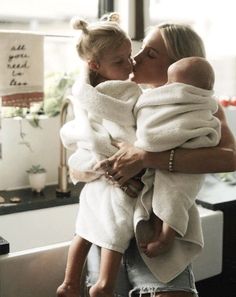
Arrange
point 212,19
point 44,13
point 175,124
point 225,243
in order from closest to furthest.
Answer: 1. point 175,124
2. point 225,243
3. point 44,13
4. point 212,19

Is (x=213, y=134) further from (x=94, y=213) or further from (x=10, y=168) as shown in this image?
(x=10, y=168)

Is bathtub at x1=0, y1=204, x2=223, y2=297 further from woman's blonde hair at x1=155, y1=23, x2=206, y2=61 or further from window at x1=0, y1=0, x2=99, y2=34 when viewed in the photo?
window at x1=0, y1=0, x2=99, y2=34

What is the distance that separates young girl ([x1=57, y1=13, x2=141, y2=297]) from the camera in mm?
1166

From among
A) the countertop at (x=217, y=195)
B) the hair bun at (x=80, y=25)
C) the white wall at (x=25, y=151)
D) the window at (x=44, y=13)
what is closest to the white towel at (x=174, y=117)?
the hair bun at (x=80, y=25)

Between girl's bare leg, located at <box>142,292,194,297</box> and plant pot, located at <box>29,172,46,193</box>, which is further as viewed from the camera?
plant pot, located at <box>29,172,46,193</box>

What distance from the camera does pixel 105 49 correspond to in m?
1.21

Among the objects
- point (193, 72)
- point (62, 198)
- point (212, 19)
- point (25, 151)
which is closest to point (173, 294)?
point (193, 72)

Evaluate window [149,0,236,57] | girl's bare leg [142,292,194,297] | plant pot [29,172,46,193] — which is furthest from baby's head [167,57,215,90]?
window [149,0,236,57]

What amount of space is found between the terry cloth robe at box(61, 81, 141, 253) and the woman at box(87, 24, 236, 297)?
0.04m

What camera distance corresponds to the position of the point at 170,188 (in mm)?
1159

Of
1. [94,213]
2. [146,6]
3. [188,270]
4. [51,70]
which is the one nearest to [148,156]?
[94,213]

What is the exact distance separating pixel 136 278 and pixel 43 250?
265mm

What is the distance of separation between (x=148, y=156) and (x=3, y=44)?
85cm

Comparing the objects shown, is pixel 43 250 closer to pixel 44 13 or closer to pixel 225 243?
pixel 225 243
